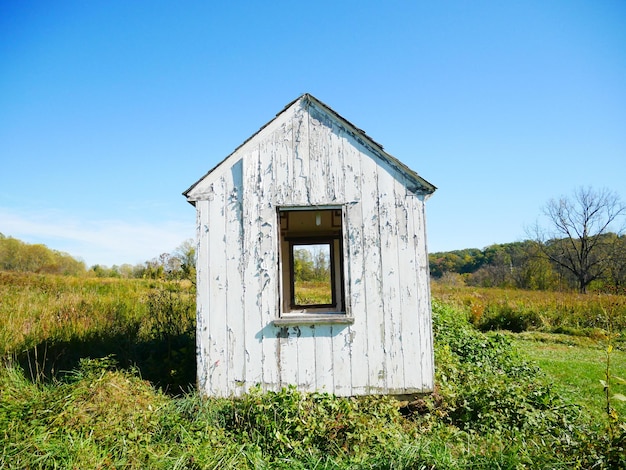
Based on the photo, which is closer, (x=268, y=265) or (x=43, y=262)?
(x=268, y=265)

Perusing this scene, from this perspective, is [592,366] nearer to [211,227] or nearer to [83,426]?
[211,227]

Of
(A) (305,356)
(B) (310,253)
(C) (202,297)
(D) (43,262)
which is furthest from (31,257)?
(A) (305,356)

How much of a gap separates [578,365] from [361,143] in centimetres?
802

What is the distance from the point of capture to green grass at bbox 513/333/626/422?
261 inches

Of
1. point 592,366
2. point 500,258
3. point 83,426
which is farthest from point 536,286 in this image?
point 83,426

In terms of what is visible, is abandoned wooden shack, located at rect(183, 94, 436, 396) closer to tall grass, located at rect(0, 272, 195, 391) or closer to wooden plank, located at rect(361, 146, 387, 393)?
wooden plank, located at rect(361, 146, 387, 393)

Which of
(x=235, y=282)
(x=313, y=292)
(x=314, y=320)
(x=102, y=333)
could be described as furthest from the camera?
(x=313, y=292)

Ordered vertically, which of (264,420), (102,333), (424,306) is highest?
(424,306)

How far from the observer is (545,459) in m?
3.39

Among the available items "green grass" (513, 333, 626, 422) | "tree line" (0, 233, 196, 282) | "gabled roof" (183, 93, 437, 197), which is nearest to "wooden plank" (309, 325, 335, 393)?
"gabled roof" (183, 93, 437, 197)

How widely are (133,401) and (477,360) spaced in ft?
20.1

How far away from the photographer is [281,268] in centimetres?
525

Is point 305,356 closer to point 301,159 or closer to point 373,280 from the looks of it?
point 373,280

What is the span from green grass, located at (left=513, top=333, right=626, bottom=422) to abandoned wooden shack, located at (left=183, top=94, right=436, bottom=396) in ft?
8.35
